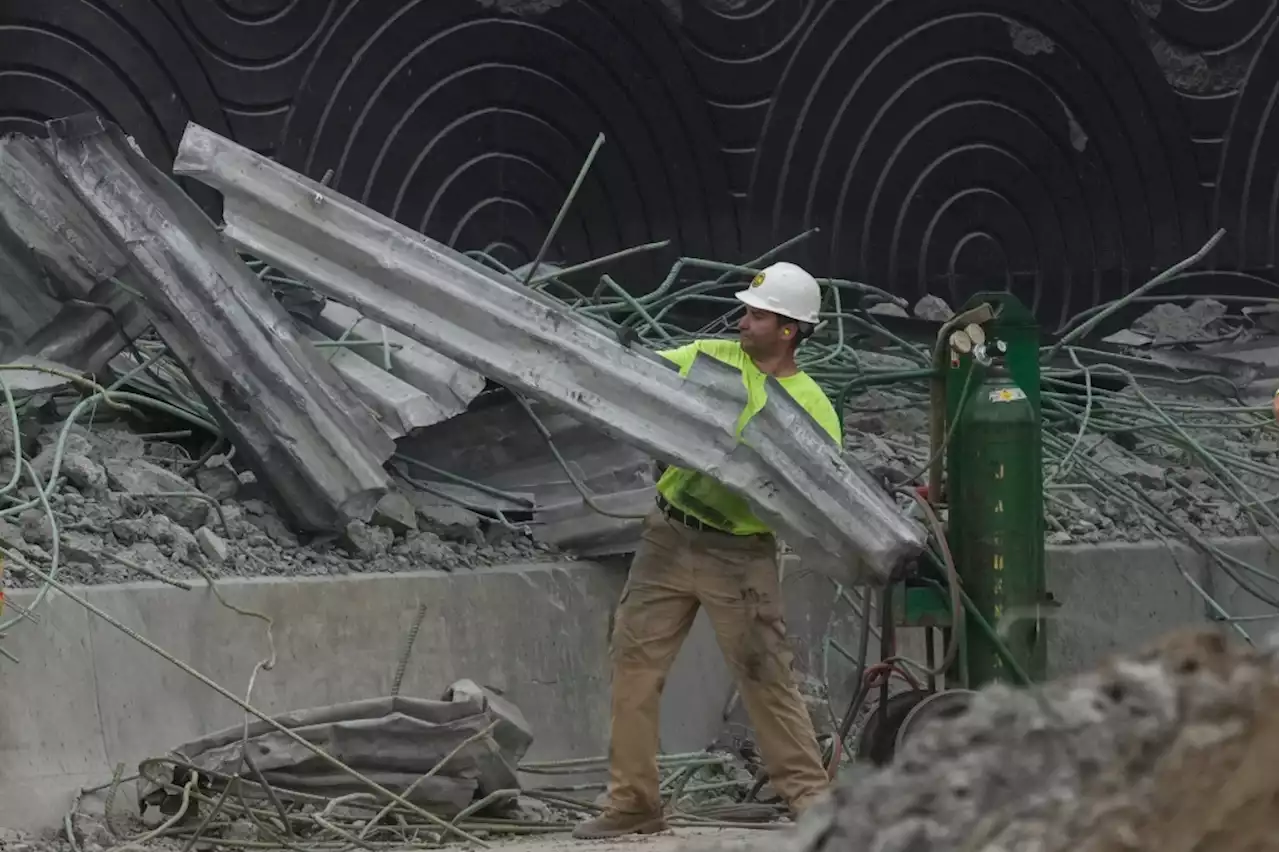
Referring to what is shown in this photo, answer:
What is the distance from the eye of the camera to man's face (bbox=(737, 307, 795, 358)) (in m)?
6.28

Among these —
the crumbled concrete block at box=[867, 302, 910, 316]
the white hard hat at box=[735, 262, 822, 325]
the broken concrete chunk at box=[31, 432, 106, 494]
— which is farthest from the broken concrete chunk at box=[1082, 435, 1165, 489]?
the broken concrete chunk at box=[31, 432, 106, 494]

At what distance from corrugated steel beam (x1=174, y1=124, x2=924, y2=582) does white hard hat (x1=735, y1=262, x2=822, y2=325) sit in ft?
0.94

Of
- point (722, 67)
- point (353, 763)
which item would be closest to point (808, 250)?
point (722, 67)

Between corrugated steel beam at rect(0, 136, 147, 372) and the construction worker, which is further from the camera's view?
corrugated steel beam at rect(0, 136, 147, 372)

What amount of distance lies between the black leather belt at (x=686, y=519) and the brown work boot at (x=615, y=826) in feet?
3.58

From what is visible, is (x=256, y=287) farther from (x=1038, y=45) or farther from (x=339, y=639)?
(x=1038, y=45)

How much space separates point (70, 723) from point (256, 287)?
2.21m

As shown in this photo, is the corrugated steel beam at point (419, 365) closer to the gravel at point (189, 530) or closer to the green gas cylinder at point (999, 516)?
the gravel at point (189, 530)

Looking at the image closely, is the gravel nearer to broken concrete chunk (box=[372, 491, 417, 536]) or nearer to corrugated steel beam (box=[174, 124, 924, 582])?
broken concrete chunk (box=[372, 491, 417, 536])

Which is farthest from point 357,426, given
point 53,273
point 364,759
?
point 364,759

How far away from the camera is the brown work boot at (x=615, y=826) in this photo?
20.4 ft

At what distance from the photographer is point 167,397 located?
7.93 metres

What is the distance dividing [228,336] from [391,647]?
5.05ft

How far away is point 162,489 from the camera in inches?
287
